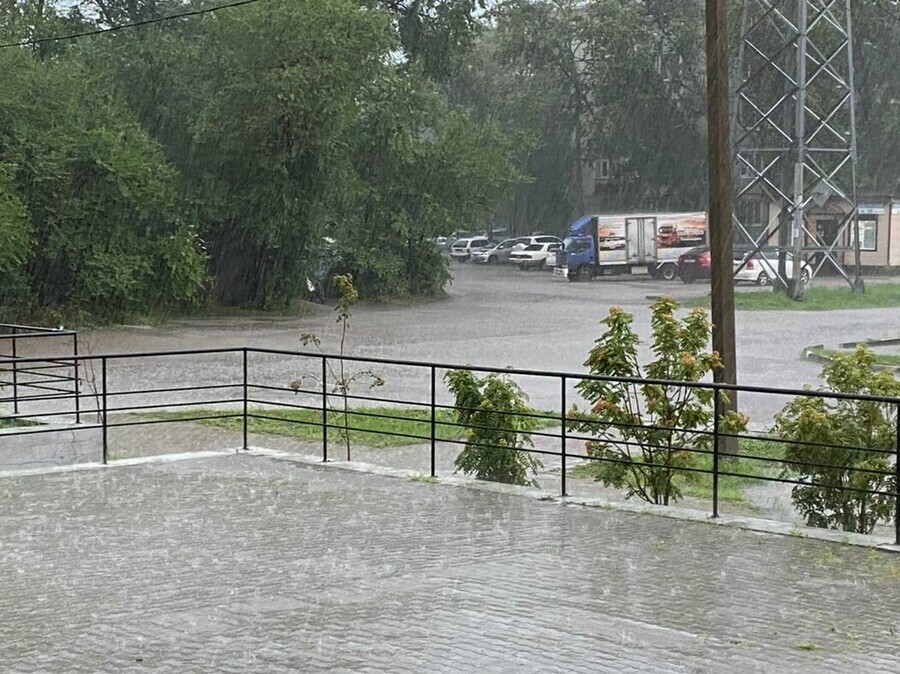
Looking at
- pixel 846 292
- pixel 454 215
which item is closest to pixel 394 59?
pixel 454 215

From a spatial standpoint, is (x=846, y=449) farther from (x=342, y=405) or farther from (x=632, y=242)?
(x=632, y=242)

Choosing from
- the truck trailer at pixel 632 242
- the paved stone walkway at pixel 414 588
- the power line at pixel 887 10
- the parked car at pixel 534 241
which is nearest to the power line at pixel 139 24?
the truck trailer at pixel 632 242

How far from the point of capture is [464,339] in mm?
33469

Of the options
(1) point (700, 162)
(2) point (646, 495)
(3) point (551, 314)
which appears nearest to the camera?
(2) point (646, 495)

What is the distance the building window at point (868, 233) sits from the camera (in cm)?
6078

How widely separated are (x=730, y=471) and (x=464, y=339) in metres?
20.0

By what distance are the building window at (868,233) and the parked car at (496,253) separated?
2142 centimetres

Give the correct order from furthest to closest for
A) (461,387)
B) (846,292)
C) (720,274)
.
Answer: (846,292)
(720,274)
(461,387)

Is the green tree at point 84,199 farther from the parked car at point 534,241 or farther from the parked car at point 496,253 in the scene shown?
the parked car at point 496,253

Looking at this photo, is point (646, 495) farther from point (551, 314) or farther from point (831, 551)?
point (551, 314)

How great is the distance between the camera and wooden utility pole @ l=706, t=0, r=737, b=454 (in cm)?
1455

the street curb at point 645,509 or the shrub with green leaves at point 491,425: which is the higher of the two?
the shrub with green leaves at point 491,425

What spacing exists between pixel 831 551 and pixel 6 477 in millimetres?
7154

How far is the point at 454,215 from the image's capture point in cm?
5128
